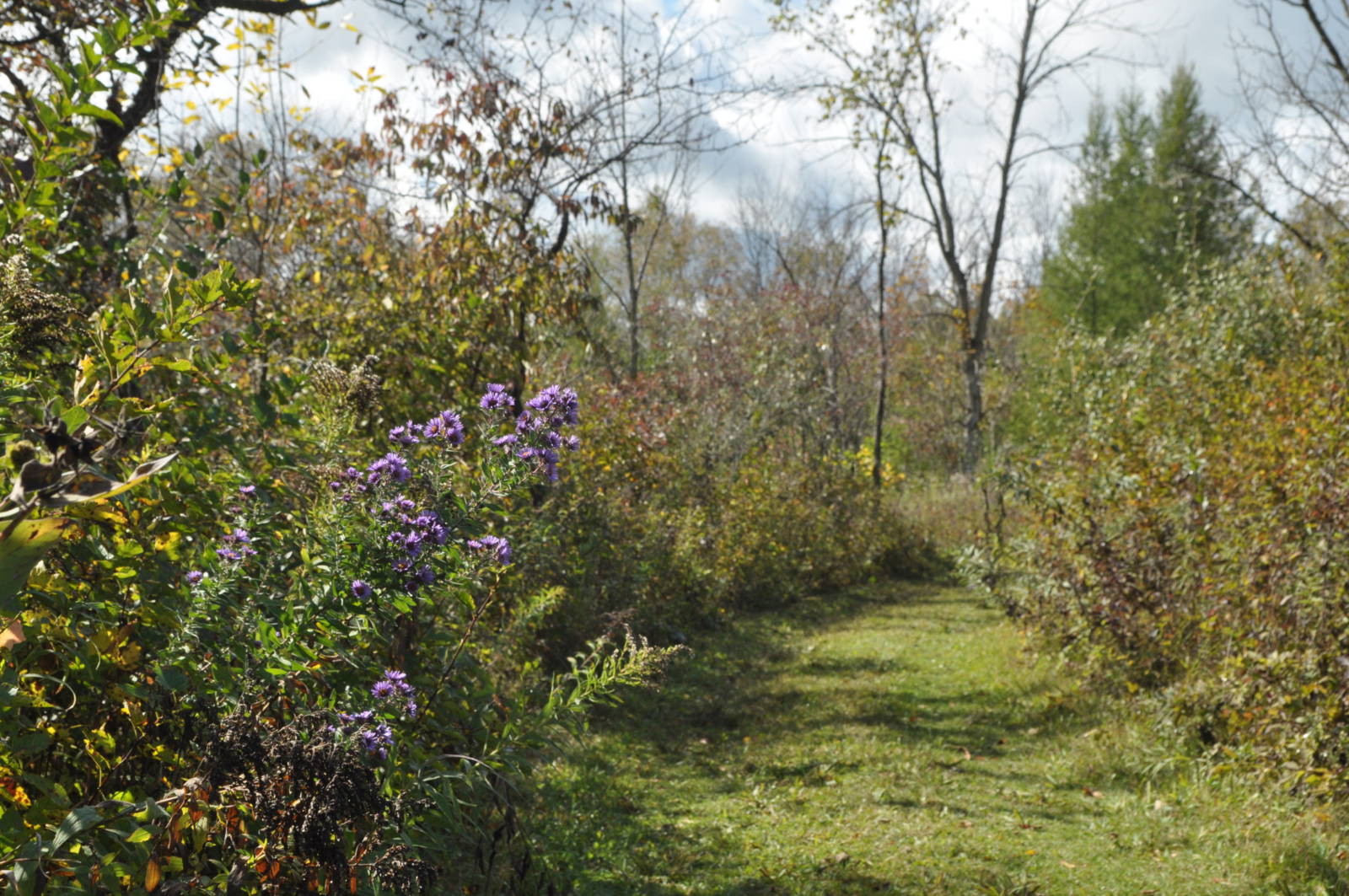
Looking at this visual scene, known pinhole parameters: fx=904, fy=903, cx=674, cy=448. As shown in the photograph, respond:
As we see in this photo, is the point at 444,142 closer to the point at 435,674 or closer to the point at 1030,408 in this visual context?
the point at 435,674

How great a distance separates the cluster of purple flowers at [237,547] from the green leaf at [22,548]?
96cm

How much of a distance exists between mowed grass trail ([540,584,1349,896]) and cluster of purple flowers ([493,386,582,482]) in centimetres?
146

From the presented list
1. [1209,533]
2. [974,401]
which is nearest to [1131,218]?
[974,401]

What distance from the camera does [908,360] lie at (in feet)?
80.7

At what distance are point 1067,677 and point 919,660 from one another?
1.45 metres

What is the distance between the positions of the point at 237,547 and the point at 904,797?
13.6ft

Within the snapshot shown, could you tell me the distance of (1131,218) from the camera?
25844 mm

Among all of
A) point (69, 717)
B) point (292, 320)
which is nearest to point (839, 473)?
point (292, 320)

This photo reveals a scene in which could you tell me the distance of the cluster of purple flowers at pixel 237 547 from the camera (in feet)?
7.03

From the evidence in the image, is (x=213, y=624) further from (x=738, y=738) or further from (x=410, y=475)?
(x=738, y=738)

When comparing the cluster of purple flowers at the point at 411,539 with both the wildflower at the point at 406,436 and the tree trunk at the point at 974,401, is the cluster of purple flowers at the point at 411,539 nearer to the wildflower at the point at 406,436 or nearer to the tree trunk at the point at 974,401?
the wildflower at the point at 406,436

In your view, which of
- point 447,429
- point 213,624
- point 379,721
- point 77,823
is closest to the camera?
point 77,823

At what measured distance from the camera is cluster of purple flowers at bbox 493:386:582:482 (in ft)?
7.81

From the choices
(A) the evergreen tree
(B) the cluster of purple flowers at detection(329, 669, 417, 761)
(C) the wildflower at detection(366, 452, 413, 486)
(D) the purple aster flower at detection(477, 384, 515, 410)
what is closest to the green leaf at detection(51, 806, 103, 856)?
(B) the cluster of purple flowers at detection(329, 669, 417, 761)
